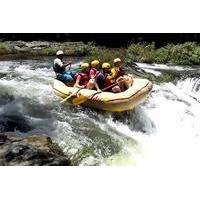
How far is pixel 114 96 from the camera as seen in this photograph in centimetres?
748

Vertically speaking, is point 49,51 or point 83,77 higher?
point 49,51

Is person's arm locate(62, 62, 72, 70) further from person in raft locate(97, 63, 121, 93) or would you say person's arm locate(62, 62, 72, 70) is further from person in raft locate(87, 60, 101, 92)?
person in raft locate(97, 63, 121, 93)

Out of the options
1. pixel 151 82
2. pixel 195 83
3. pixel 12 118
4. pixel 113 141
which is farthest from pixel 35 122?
pixel 195 83

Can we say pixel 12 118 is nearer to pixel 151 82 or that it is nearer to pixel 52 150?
pixel 52 150

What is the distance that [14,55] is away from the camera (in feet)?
26.2

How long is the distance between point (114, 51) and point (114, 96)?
0.67 m

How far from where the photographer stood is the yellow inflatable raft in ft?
24.5

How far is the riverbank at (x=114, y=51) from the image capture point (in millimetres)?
7887

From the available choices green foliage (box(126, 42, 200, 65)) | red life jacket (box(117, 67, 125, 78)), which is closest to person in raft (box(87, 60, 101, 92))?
red life jacket (box(117, 67, 125, 78))

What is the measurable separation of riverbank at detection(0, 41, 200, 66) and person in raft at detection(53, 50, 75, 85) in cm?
13

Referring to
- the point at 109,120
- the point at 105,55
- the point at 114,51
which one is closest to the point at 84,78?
the point at 105,55

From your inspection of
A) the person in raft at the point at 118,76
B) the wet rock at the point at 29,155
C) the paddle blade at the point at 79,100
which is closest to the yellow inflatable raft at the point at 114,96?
the paddle blade at the point at 79,100

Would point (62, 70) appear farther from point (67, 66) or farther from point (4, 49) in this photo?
point (4, 49)
